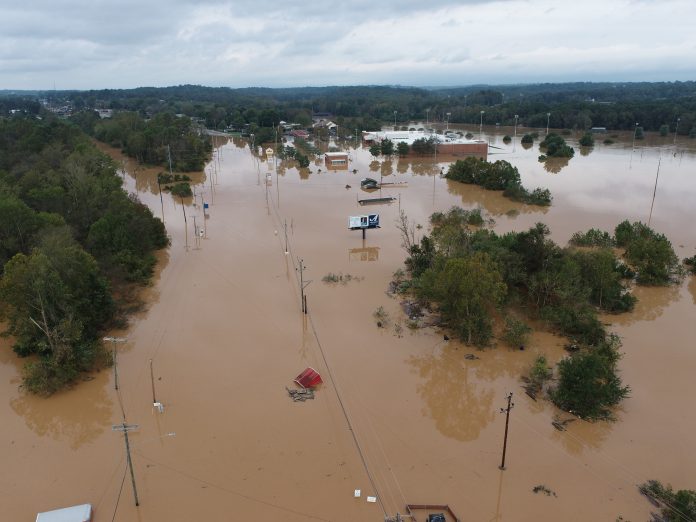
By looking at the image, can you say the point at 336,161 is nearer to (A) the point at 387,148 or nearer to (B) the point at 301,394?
(A) the point at 387,148

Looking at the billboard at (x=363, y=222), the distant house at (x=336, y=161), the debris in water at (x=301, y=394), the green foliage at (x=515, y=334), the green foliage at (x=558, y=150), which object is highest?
the green foliage at (x=558, y=150)

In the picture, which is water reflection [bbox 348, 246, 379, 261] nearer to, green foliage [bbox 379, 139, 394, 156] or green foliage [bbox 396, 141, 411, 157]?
green foliage [bbox 396, 141, 411, 157]

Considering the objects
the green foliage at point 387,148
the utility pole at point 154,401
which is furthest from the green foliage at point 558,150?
the utility pole at point 154,401

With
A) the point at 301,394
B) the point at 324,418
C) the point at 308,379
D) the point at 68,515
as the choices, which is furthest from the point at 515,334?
the point at 68,515

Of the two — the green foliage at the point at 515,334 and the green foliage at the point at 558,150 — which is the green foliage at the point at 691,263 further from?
the green foliage at the point at 558,150

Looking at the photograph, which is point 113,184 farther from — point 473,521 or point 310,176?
point 473,521

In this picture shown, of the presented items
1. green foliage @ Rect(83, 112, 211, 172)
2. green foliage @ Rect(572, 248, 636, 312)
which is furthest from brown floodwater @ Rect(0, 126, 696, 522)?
green foliage @ Rect(83, 112, 211, 172)
